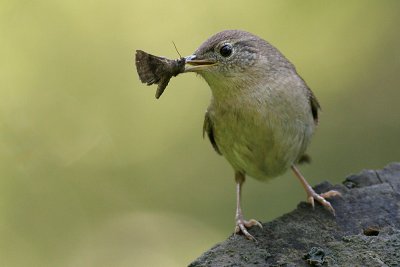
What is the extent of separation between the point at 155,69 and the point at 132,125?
4060 mm

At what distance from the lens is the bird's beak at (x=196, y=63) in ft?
15.7

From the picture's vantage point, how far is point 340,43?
8.77 metres

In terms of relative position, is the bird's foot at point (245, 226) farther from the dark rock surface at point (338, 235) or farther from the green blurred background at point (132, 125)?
the green blurred background at point (132, 125)

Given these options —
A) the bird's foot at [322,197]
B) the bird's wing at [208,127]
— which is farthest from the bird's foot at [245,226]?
the bird's wing at [208,127]

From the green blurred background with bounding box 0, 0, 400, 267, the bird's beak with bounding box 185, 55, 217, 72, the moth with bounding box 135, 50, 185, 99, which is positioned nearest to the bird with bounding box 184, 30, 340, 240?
the bird's beak with bounding box 185, 55, 217, 72

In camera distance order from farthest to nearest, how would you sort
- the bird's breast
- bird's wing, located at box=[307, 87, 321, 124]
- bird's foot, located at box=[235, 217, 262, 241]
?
bird's wing, located at box=[307, 87, 321, 124] → the bird's breast → bird's foot, located at box=[235, 217, 262, 241]

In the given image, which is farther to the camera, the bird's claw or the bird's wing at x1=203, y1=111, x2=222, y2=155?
the bird's wing at x1=203, y1=111, x2=222, y2=155

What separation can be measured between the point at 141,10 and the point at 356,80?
2.70 metres

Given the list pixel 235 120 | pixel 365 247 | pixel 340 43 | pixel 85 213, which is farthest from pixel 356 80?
pixel 365 247

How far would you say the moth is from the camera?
14.7 feet

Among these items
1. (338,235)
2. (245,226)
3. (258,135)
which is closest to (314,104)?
(258,135)

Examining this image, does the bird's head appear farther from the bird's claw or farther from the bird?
the bird's claw

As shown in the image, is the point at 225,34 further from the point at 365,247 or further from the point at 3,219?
the point at 3,219

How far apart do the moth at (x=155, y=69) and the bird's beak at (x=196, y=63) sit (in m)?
0.17
